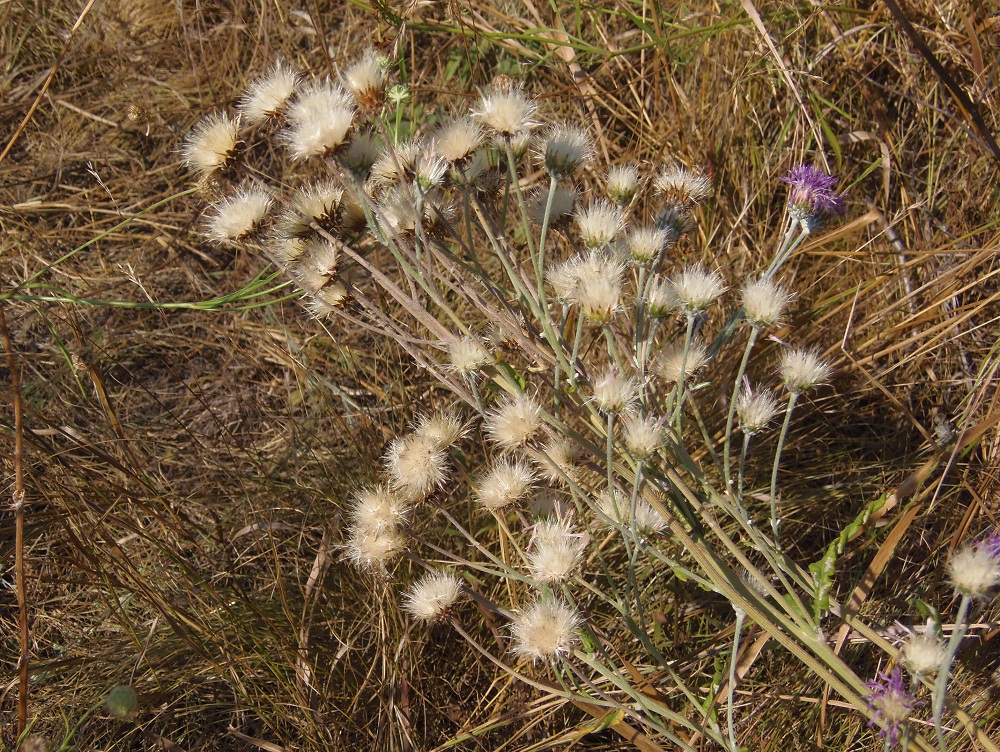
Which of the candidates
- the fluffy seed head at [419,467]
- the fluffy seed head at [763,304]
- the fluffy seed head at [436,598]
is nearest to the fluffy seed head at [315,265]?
the fluffy seed head at [419,467]

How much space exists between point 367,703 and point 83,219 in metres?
1.75

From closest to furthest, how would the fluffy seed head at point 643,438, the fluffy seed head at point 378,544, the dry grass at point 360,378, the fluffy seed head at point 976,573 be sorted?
the fluffy seed head at point 976,573, the fluffy seed head at point 643,438, the fluffy seed head at point 378,544, the dry grass at point 360,378

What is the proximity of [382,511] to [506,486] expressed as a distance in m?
0.21

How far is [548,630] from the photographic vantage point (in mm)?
1177

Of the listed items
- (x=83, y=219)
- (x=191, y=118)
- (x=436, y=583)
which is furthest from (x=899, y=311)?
(x=83, y=219)

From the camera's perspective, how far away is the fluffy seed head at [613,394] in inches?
43.9

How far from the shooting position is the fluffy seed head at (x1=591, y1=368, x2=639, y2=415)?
1115 millimetres

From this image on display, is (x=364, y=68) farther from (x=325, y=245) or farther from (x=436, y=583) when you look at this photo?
(x=436, y=583)

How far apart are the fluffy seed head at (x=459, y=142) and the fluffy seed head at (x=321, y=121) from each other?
0.14 meters

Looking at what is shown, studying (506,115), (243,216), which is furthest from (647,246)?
(243,216)

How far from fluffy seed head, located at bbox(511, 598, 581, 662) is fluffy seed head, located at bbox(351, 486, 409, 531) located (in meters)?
0.27

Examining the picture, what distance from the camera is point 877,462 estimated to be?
1.87m

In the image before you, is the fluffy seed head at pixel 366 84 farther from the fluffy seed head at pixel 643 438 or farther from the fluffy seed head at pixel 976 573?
the fluffy seed head at pixel 976 573

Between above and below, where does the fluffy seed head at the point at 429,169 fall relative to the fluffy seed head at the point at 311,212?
above
